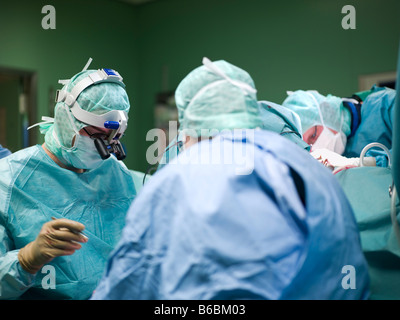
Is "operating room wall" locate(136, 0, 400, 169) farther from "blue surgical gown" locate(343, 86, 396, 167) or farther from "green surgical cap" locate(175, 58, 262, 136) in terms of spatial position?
"green surgical cap" locate(175, 58, 262, 136)

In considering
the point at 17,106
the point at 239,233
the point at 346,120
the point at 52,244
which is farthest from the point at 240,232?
the point at 17,106

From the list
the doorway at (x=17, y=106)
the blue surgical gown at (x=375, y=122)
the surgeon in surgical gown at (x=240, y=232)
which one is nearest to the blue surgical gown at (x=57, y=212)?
the surgeon in surgical gown at (x=240, y=232)

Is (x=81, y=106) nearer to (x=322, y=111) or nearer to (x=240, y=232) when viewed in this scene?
(x=240, y=232)

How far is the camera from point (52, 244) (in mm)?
1479

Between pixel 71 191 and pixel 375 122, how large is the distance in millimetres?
1890

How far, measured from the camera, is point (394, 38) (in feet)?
13.8

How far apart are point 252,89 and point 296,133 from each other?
99 centimetres

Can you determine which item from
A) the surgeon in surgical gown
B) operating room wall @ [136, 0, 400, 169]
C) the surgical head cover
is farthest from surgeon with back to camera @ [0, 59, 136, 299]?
operating room wall @ [136, 0, 400, 169]

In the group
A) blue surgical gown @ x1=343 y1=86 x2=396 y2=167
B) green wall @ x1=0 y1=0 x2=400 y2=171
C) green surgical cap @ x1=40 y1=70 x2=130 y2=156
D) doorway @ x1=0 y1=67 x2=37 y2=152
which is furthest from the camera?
doorway @ x1=0 y1=67 x2=37 y2=152

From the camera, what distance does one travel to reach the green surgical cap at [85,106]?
1910 millimetres

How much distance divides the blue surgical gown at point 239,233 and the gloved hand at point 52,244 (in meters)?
0.37

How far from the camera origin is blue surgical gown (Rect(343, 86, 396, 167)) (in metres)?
2.76

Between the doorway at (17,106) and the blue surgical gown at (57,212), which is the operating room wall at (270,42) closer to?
the doorway at (17,106)

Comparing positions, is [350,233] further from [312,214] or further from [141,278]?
[141,278]
